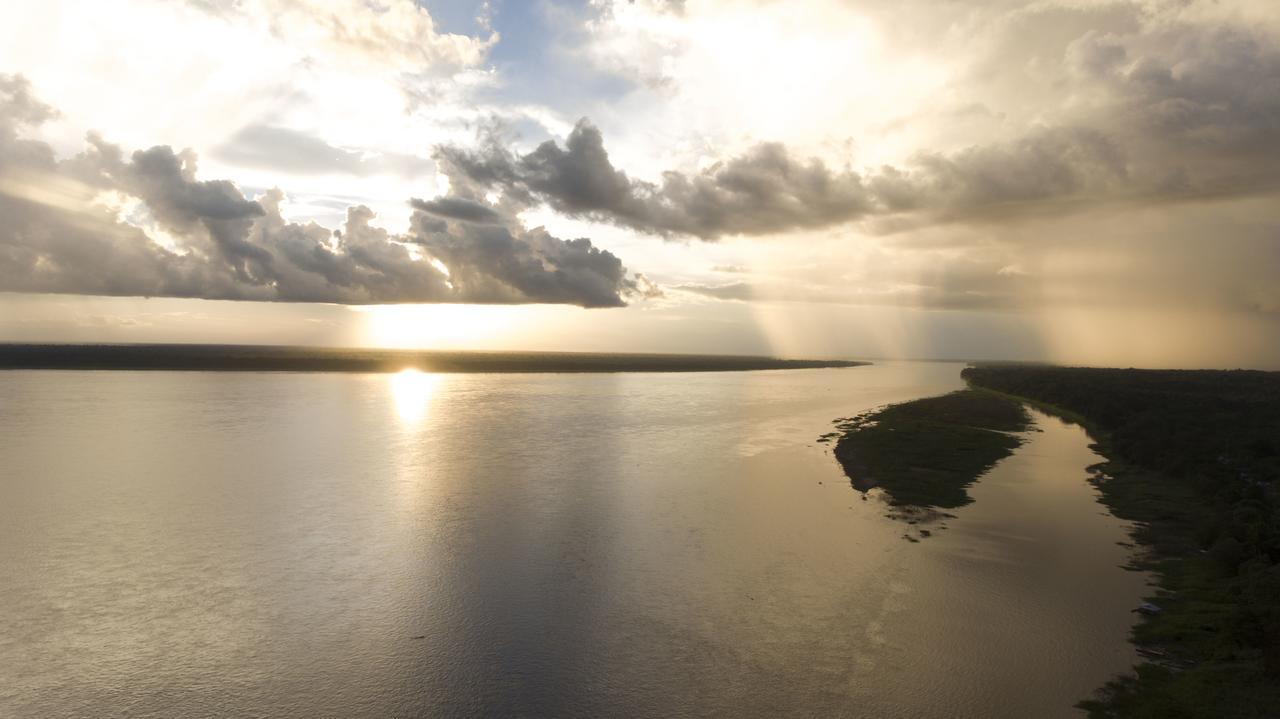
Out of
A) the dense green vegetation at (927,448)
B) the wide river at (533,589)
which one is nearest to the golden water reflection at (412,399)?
the wide river at (533,589)

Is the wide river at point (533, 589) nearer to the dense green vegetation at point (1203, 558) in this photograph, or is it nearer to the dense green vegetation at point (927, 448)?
the dense green vegetation at point (1203, 558)

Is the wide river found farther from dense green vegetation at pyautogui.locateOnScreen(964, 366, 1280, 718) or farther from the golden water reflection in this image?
the golden water reflection

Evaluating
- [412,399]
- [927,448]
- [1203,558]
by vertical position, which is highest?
[412,399]

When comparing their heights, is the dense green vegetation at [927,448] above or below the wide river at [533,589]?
above

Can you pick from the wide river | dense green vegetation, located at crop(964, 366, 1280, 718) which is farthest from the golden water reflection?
dense green vegetation, located at crop(964, 366, 1280, 718)

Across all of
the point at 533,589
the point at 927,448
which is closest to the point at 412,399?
the point at 927,448

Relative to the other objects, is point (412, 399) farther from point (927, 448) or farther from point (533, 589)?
point (533, 589)
